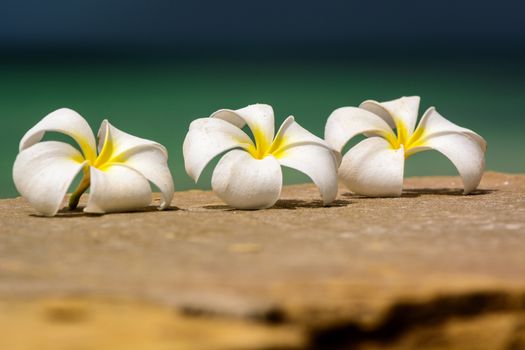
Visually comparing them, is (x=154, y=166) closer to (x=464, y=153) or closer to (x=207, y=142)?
(x=207, y=142)

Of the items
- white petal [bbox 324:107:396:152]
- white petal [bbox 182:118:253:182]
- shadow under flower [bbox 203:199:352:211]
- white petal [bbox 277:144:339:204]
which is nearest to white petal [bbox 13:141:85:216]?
white petal [bbox 182:118:253:182]

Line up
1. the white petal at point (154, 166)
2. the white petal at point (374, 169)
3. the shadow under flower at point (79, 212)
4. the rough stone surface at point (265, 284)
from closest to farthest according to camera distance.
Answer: the rough stone surface at point (265, 284) → the shadow under flower at point (79, 212) → the white petal at point (154, 166) → the white petal at point (374, 169)

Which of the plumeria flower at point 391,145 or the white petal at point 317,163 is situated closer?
the white petal at point 317,163

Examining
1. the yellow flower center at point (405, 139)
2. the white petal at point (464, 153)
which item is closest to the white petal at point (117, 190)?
the yellow flower center at point (405, 139)

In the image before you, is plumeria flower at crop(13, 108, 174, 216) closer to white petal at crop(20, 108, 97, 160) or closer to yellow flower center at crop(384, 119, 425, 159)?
white petal at crop(20, 108, 97, 160)

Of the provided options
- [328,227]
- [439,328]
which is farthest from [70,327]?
[328,227]

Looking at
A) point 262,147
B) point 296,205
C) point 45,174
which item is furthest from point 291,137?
point 45,174

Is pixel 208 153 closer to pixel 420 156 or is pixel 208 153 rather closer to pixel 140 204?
pixel 140 204

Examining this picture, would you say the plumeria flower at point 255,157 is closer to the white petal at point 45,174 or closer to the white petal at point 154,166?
the white petal at point 154,166
